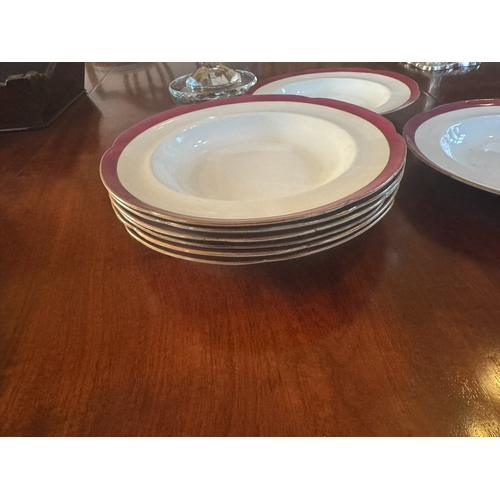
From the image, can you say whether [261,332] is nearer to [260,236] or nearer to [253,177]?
[260,236]

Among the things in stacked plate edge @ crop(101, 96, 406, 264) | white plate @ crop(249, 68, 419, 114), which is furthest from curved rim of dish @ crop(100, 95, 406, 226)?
white plate @ crop(249, 68, 419, 114)

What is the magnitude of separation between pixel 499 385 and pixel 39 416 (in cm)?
34

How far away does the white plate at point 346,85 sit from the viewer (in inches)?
29.9

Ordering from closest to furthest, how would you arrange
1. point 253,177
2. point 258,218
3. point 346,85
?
point 258,218 < point 253,177 < point 346,85

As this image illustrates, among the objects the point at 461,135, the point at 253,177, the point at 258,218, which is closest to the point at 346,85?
the point at 461,135

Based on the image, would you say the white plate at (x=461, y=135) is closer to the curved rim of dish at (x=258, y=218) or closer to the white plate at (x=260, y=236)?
the curved rim of dish at (x=258, y=218)

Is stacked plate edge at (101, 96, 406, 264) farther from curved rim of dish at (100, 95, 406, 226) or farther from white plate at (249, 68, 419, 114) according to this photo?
white plate at (249, 68, 419, 114)

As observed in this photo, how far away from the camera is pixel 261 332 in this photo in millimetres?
369

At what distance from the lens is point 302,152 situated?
1.76 feet

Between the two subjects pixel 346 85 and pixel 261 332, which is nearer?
pixel 261 332

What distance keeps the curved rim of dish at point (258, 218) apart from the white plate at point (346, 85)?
0.64ft

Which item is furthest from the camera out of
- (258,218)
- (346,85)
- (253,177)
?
(346,85)

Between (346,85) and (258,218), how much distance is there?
1.98ft

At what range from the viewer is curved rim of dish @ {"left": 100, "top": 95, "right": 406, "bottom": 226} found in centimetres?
34
